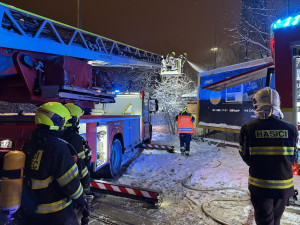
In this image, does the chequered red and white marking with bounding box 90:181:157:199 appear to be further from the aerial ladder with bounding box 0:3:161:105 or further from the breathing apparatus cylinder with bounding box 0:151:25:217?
the breathing apparatus cylinder with bounding box 0:151:25:217

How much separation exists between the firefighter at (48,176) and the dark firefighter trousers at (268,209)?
184 centimetres

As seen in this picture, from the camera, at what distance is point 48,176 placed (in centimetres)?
192

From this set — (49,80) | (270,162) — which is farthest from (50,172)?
(49,80)

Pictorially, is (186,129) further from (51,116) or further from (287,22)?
(51,116)

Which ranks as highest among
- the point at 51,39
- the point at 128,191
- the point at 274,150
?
the point at 51,39

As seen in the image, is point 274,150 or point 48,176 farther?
point 274,150

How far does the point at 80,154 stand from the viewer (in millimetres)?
3072

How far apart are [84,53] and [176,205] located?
3.78m

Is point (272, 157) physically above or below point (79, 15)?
below

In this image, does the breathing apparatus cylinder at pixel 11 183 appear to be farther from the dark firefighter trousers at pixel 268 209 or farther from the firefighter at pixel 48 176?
the dark firefighter trousers at pixel 268 209

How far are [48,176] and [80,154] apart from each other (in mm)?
1155

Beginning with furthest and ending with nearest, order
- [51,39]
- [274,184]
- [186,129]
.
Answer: [186,129]
[51,39]
[274,184]

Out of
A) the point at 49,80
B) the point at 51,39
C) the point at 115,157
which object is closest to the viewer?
the point at 49,80

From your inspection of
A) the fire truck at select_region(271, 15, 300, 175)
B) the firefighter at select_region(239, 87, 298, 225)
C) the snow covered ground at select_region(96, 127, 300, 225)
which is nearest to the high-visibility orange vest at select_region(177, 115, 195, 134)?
the snow covered ground at select_region(96, 127, 300, 225)
